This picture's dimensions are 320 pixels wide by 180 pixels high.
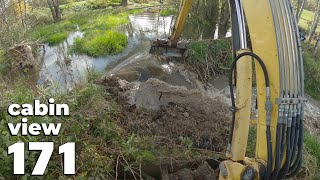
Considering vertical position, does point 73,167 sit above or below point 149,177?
above

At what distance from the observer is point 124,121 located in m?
5.05

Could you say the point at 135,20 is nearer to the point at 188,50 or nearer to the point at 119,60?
the point at 119,60

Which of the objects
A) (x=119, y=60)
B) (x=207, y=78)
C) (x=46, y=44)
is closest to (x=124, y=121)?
(x=207, y=78)

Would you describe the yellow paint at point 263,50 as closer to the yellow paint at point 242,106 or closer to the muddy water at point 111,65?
the yellow paint at point 242,106

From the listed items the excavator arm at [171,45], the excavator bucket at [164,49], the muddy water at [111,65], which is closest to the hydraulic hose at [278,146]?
the excavator arm at [171,45]

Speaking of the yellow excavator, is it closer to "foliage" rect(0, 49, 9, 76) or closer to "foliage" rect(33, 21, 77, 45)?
"foliage" rect(0, 49, 9, 76)

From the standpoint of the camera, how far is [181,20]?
6582 millimetres

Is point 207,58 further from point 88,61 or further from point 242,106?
point 242,106

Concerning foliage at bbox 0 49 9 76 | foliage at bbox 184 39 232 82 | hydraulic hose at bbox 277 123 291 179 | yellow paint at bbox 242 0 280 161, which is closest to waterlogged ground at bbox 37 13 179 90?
foliage at bbox 184 39 232 82

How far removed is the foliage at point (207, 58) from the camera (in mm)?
8375

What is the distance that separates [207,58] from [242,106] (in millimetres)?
5625

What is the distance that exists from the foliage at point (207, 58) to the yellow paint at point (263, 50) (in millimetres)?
5194

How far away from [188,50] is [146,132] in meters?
4.06

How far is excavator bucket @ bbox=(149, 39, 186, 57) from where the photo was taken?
7.41m
